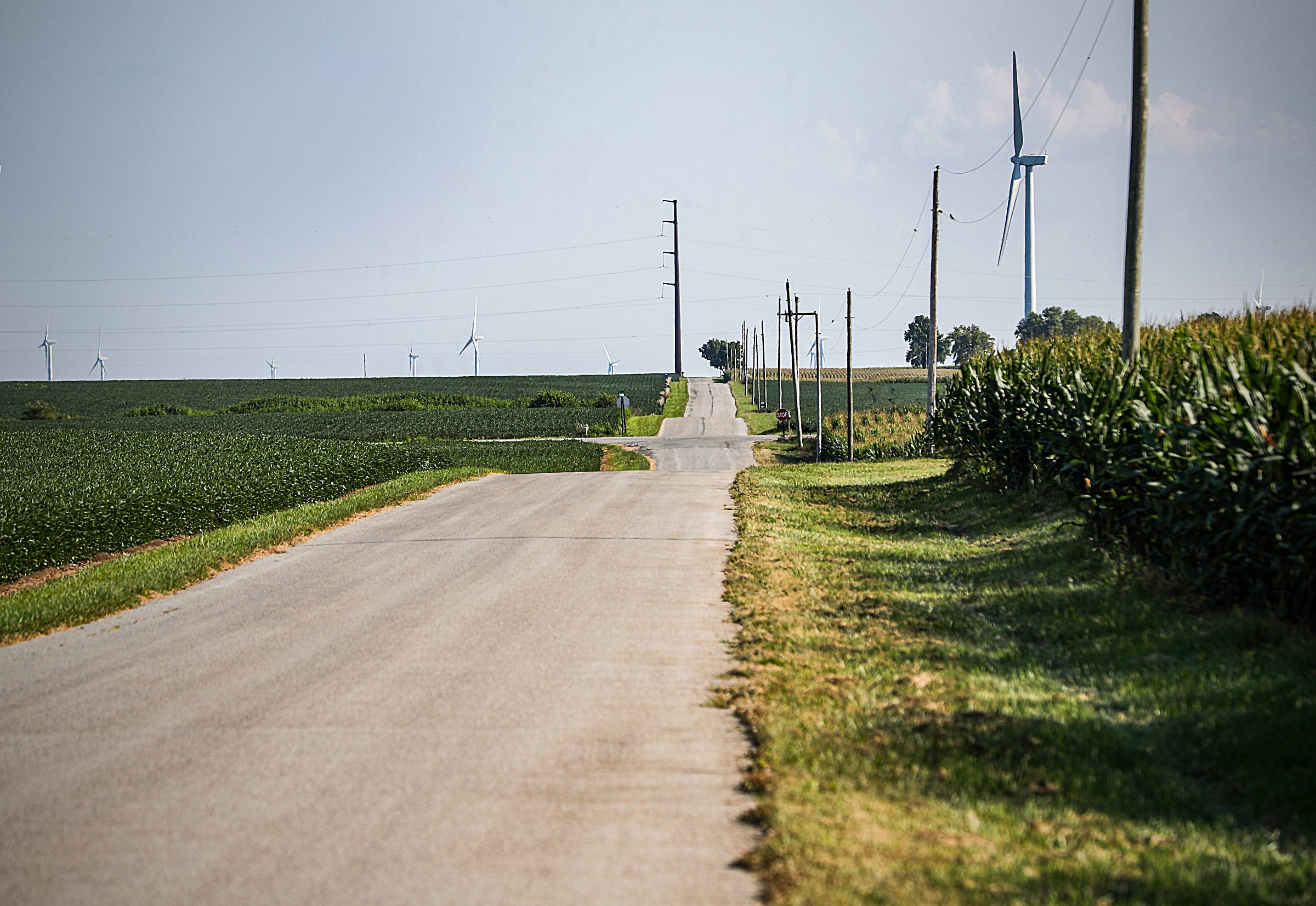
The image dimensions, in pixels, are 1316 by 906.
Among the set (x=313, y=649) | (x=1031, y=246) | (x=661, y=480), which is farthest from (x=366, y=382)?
(x=313, y=649)

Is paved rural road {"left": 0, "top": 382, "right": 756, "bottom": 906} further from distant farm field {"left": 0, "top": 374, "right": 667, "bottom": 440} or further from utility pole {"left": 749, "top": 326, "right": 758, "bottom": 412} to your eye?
utility pole {"left": 749, "top": 326, "right": 758, "bottom": 412}

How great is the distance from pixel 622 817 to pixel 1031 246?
2136 inches

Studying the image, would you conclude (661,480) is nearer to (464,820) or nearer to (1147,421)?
(1147,421)

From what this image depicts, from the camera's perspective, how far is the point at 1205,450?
8.83 metres

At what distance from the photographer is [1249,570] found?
8.00 m

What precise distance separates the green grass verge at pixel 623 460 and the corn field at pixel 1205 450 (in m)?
27.1

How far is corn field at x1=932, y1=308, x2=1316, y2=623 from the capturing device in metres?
7.53

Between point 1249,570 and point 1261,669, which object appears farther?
point 1249,570

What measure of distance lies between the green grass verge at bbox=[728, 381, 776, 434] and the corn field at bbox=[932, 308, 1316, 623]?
51.6 metres

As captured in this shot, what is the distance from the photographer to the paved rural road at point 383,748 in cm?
431

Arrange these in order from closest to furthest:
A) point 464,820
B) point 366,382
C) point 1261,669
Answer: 1. point 464,820
2. point 1261,669
3. point 366,382

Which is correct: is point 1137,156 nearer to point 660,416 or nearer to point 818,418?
point 818,418

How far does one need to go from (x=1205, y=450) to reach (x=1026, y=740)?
171 inches

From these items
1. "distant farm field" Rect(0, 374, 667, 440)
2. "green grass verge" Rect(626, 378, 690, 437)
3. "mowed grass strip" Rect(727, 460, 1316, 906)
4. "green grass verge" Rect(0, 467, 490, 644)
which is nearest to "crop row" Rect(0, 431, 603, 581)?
"green grass verge" Rect(0, 467, 490, 644)
